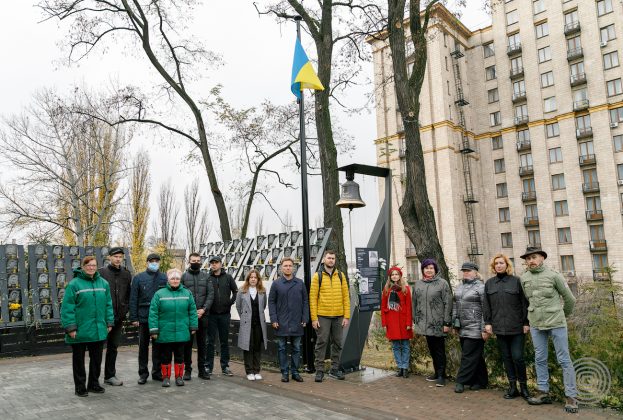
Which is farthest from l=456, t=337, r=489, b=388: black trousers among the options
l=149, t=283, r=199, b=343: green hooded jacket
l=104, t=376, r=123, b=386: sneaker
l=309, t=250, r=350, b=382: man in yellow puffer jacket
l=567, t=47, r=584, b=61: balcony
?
l=567, t=47, r=584, b=61: balcony

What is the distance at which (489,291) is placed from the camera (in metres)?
6.62

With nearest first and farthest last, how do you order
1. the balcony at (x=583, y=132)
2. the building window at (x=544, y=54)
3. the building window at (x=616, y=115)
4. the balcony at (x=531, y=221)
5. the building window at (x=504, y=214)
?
the building window at (x=616, y=115) < the balcony at (x=583, y=132) < the balcony at (x=531, y=221) < the building window at (x=544, y=54) < the building window at (x=504, y=214)

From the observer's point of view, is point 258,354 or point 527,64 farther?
Result: point 527,64

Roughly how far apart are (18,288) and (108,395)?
6622 mm

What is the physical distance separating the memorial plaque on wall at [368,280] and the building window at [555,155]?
3800cm

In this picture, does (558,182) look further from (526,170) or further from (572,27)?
(572,27)

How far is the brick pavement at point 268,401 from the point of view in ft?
18.9

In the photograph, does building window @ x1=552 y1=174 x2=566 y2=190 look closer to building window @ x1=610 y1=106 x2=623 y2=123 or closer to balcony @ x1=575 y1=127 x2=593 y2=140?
balcony @ x1=575 y1=127 x2=593 y2=140

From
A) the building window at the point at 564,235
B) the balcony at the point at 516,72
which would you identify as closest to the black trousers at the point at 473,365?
the building window at the point at 564,235

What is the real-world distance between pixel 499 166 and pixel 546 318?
42.1 metres

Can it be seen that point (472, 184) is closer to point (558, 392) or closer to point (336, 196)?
point (336, 196)

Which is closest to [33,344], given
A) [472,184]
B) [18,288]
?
[18,288]

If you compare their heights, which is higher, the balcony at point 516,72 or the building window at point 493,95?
the balcony at point 516,72

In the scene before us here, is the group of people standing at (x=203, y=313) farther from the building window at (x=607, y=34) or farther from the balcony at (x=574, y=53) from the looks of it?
the building window at (x=607, y=34)
